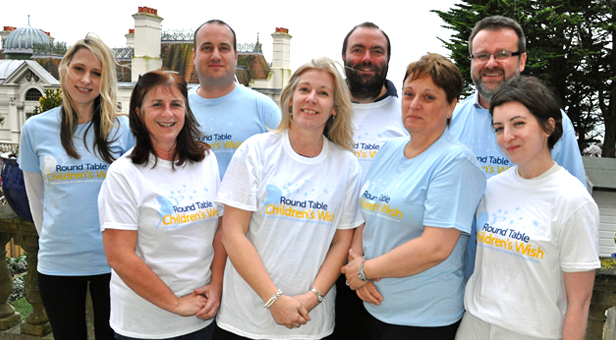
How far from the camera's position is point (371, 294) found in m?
2.34

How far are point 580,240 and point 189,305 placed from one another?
69.1 inches

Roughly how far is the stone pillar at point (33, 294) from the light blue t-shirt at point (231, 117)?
1.60m

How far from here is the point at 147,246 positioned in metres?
2.30

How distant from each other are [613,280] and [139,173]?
2.63 metres

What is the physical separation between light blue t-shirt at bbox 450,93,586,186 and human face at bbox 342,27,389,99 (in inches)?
23.5

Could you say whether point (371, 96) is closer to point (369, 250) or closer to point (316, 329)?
point (369, 250)

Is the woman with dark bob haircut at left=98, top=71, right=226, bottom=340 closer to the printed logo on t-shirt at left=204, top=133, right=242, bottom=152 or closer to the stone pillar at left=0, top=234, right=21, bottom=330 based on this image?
the printed logo on t-shirt at left=204, top=133, right=242, bottom=152

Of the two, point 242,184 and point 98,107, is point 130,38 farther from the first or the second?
point 242,184

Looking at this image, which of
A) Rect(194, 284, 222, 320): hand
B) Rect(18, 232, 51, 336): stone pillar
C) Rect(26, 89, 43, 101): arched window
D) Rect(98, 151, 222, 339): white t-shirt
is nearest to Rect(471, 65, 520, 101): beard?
Rect(98, 151, 222, 339): white t-shirt

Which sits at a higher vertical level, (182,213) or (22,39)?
(22,39)

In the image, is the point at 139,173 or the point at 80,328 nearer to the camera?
the point at 139,173

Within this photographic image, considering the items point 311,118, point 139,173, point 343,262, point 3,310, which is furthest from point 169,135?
point 3,310

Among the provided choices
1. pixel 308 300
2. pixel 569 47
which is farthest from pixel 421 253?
pixel 569 47

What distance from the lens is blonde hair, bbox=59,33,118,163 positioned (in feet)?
9.16
